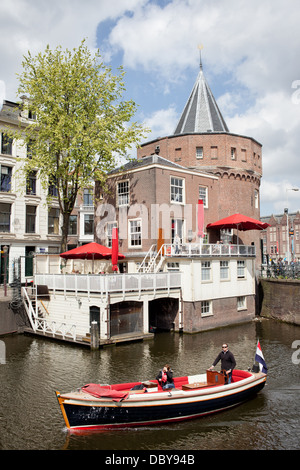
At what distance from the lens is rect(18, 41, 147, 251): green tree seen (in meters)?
28.9

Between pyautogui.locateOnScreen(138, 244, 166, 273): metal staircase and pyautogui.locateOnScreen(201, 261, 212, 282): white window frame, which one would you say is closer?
pyautogui.locateOnScreen(138, 244, 166, 273): metal staircase

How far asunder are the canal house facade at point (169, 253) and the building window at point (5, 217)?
29.1 ft

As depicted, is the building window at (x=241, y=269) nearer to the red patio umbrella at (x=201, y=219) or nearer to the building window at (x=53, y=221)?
the red patio umbrella at (x=201, y=219)

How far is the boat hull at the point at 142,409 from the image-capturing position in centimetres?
1202

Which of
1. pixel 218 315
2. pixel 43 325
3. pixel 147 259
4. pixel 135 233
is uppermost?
pixel 135 233

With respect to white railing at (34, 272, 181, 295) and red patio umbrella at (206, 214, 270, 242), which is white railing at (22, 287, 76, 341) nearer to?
white railing at (34, 272, 181, 295)

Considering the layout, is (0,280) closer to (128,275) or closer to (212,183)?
(128,275)

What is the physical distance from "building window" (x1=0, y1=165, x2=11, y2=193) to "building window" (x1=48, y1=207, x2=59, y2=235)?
18.6 feet

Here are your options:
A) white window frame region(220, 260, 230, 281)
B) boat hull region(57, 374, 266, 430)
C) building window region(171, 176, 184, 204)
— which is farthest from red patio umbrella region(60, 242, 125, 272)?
boat hull region(57, 374, 266, 430)

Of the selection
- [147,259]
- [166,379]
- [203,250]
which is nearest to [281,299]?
[203,250]

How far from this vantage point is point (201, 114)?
42.3m

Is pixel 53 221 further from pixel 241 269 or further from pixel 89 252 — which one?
pixel 241 269

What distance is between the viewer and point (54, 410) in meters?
13.6

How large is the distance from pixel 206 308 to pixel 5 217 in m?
21.7
